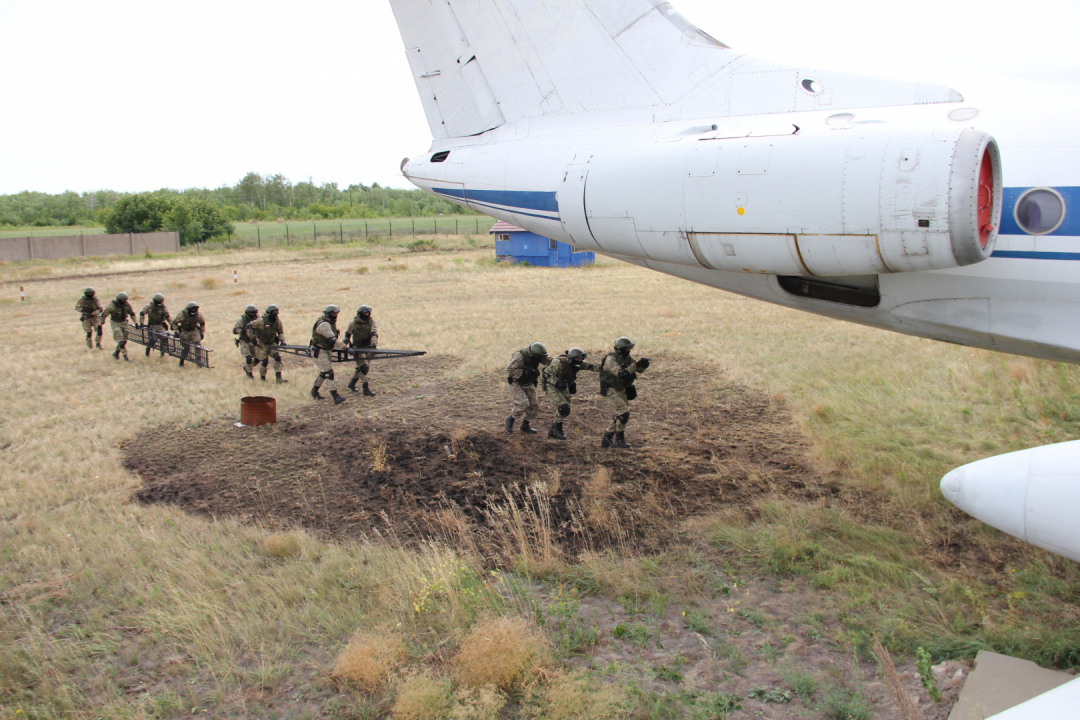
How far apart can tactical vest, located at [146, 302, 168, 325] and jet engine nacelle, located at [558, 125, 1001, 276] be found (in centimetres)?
1213

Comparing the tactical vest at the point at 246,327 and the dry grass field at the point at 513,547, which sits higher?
the tactical vest at the point at 246,327

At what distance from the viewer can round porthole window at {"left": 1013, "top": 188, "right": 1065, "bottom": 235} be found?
552cm

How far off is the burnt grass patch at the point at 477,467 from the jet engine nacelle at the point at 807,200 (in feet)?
9.73

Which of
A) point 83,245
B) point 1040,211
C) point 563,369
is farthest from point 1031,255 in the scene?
point 83,245

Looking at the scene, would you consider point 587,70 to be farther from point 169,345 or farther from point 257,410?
point 169,345

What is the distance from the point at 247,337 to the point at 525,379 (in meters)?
6.27

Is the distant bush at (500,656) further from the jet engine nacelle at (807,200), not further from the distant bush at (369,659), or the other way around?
the jet engine nacelle at (807,200)

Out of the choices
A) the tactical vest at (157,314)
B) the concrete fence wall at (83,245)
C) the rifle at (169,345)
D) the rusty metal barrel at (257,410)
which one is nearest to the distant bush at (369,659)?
the rusty metal barrel at (257,410)

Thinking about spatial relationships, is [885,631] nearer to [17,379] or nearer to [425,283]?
[17,379]

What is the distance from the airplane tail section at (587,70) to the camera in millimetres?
7086

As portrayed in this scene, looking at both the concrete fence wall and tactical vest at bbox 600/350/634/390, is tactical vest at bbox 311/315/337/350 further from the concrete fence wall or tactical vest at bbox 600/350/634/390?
the concrete fence wall

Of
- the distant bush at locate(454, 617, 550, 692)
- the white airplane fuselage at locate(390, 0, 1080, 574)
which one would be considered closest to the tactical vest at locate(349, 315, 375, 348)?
the white airplane fuselage at locate(390, 0, 1080, 574)

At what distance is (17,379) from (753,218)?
14830 mm

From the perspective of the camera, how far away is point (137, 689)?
16.5ft
